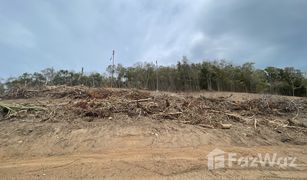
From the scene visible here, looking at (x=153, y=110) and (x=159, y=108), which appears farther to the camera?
(x=159, y=108)

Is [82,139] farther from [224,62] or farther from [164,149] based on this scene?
[224,62]

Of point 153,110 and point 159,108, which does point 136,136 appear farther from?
point 159,108

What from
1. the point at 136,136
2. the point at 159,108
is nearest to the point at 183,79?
the point at 159,108

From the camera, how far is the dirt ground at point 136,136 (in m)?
5.64

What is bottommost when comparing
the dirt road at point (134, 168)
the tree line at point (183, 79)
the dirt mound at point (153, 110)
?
the dirt road at point (134, 168)

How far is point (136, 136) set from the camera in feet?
24.0

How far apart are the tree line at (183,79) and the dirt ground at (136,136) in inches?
204

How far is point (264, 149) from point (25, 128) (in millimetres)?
6245

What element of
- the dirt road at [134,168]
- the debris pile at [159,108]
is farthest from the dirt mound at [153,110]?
the dirt road at [134,168]

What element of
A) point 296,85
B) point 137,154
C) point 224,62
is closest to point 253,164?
point 137,154

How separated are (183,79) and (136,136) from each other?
13018 millimetres

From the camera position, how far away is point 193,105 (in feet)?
32.8

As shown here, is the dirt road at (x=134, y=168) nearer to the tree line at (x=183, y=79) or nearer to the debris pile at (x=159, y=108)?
the debris pile at (x=159, y=108)

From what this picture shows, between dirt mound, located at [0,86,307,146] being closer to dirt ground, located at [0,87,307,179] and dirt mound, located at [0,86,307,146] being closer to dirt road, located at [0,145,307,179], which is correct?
dirt ground, located at [0,87,307,179]
